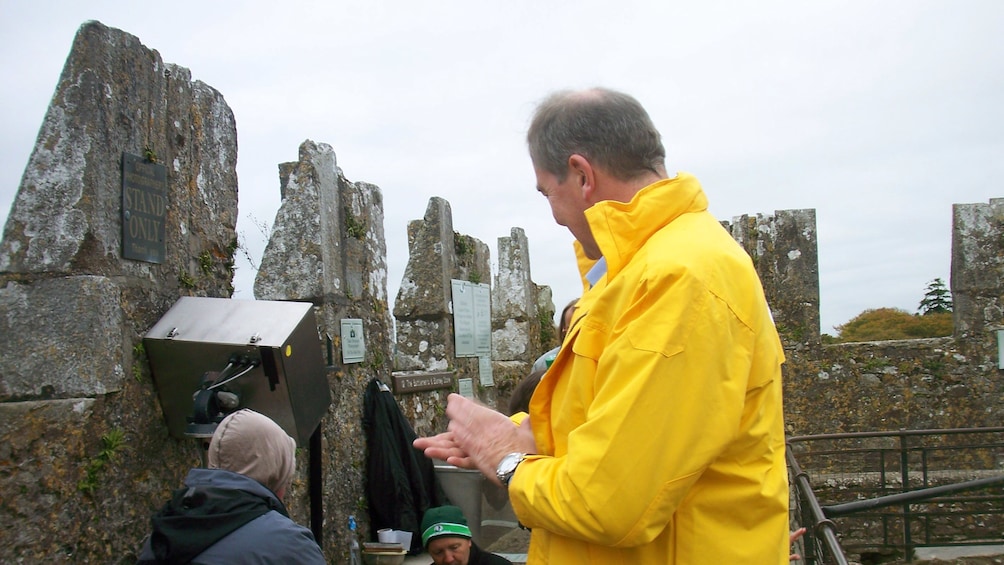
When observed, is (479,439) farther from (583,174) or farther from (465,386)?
(465,386)

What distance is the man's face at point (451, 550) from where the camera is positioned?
3936mm

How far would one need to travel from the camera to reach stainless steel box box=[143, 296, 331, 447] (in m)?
2.81

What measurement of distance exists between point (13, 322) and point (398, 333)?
14.8ft

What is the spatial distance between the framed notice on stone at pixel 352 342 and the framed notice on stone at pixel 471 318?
2050mm

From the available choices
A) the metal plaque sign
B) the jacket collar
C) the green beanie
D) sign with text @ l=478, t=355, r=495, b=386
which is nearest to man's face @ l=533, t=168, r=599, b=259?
the jacket collar

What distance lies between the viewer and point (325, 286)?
4699 millimetres

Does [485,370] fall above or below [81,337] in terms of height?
below

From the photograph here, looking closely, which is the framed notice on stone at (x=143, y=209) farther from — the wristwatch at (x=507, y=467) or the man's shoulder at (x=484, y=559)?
the man's shoulder at (x=484, y=559)

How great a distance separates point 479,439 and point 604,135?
2.39 ft

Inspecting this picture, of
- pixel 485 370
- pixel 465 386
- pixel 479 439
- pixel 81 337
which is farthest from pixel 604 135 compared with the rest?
pixel 485 370

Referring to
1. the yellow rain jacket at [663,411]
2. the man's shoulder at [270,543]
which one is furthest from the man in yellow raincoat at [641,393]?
the man's shoulder at [270,543]

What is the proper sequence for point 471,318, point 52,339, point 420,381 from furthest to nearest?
point 471,318, point 420,381, point 52,339

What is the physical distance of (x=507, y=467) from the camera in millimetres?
1735

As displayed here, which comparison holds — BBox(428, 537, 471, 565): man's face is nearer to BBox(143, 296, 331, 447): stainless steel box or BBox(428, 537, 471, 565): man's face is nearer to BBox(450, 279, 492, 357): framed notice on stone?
BBox(143, 296, 331, 447): stainless steel box
